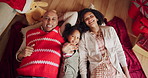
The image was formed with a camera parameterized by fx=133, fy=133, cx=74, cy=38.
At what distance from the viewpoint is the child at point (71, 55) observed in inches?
45.6

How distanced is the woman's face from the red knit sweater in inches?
11.5

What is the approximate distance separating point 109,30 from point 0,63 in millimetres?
Result: 1175

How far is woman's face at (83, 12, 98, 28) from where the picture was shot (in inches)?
49.9

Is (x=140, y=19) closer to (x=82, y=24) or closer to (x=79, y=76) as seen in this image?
(x=82, y=24)

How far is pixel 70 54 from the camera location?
1.18m

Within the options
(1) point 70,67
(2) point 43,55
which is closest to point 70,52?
(1) point 70,67

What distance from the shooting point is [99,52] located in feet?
4.13

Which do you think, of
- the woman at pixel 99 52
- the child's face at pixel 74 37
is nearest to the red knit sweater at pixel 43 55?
the child's face at pixel 74 37

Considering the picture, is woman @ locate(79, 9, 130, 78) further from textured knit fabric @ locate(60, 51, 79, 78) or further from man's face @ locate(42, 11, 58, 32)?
man's face @ locate(42, 11, 58, 32)

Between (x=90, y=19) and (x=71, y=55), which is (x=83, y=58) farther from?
(x=90, y=19)

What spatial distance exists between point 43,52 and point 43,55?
0.03 metres

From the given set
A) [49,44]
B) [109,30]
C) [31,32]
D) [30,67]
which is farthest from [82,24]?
[30,67]

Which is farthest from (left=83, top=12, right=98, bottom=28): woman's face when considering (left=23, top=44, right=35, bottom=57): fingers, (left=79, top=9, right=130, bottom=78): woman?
(left=23, top=44, right=35, bottom=57): fingers

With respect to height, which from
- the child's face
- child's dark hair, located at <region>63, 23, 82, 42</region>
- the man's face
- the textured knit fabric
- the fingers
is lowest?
the textured knit fabric
